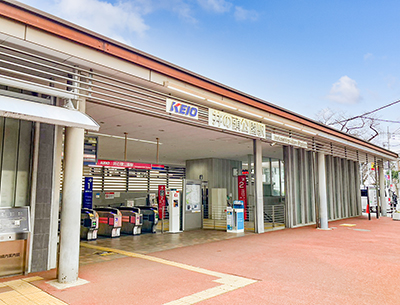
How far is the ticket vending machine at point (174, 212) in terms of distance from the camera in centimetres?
1088

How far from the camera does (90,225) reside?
9.35 metres

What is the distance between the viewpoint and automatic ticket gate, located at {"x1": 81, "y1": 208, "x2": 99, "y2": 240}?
9383mm

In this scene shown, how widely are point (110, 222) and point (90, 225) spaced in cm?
76

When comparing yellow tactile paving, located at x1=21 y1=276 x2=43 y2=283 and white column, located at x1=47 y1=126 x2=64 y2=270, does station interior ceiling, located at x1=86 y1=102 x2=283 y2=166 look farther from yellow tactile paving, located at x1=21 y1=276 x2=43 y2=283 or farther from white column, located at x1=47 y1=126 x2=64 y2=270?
yellow tactile paving, located at x1=21 y1=276 x2=43 y2=283

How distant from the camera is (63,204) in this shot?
188 inches

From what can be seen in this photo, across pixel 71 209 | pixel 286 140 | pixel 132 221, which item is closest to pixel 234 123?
pixel 286 140

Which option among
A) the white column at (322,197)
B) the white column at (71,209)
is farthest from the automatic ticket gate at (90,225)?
the white column at (322,197)

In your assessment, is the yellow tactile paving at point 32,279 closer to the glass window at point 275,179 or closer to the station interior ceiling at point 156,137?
the station interior ceiling at point 156,137

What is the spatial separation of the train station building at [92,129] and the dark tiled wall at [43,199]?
0.7 inches

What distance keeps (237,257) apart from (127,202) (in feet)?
34.6

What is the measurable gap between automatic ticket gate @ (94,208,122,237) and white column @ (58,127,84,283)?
17.1 ft

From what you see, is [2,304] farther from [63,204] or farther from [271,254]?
[271,254]

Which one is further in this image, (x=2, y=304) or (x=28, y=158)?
(x=28, y=158)

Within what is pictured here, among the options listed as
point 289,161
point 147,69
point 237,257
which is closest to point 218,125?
point 147,69
